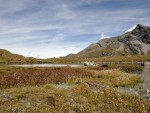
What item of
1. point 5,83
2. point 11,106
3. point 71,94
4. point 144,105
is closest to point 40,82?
point 5,83

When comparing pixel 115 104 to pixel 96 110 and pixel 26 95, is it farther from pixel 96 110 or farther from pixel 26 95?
pixel 26 95

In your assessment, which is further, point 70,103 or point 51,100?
point 51,100

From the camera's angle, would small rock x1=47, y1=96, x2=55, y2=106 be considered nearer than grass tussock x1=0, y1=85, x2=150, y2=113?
No

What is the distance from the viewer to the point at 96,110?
19.0 metres

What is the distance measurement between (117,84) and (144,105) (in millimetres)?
16876

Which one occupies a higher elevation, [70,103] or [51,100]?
[51,100]

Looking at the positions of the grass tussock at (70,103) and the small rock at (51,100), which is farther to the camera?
the small rock at (51,100)

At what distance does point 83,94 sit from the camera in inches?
965

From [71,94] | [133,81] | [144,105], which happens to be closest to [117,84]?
[133,81]

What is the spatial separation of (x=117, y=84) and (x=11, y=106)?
20.8 meters

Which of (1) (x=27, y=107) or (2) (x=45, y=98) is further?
(2) (x=45, y=98)

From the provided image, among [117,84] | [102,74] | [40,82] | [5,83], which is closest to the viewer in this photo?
[5,83]

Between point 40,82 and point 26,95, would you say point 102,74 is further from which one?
point 26,95

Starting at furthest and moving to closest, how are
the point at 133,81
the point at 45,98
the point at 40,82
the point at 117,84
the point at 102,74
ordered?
the point at 102,74
the point at 133,81
the point at 117,84
the point at 40,82
the point at 45,98
